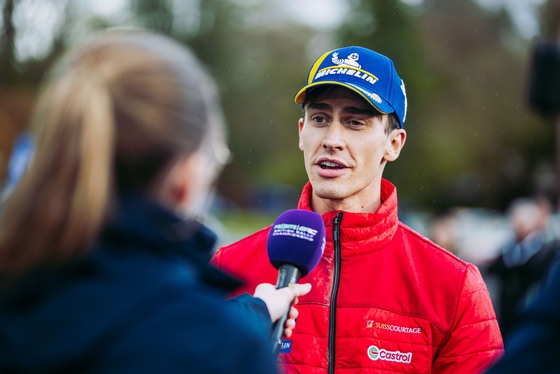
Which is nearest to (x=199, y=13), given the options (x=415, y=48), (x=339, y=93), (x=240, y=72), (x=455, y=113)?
(x=240, y=72)

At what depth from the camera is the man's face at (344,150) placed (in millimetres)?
2842

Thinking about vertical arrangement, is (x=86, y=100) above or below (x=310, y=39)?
below

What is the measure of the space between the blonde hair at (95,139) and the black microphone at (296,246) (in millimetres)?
905

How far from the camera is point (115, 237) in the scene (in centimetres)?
138

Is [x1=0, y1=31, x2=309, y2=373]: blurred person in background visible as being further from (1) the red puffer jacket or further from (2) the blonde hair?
(1) the red puffer jacket

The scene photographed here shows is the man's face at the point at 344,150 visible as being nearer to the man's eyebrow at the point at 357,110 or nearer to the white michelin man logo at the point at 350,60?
the man's eyebrow at the point at 357,110

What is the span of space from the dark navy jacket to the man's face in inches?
58.7

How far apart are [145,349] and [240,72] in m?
31.9

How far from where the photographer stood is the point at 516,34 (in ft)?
79.7

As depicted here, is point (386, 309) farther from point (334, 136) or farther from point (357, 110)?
point (357, 110)

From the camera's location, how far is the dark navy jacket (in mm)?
1268

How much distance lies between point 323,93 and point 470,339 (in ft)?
4.14

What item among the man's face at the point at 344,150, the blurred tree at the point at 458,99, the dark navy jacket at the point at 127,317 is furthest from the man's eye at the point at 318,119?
the blurred tree at the point at 458,99

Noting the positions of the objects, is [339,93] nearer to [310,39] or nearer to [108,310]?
[108,310]
